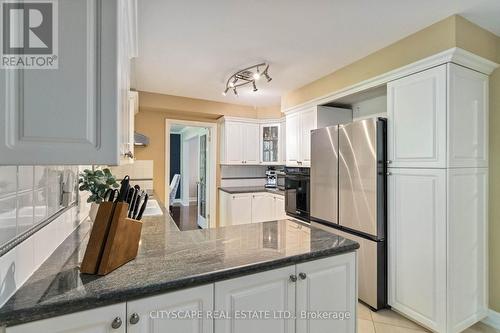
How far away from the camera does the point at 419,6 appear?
176 centimetres

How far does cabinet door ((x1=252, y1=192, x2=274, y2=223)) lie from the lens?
4.45 metres

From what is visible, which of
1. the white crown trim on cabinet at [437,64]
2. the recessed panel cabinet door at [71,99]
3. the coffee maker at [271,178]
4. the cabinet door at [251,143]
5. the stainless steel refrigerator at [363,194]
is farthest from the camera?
the coffee maker at [271,178]

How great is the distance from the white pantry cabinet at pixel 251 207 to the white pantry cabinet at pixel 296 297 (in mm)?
2840

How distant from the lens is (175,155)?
880 centimetres

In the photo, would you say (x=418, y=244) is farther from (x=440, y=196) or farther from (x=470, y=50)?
(x=470, y=50)

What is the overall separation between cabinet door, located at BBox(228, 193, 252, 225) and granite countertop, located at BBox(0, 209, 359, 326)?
8.67 feet

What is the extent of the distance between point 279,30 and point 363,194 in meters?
1.61

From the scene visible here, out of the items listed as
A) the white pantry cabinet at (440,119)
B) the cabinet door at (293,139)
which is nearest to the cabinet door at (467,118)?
the white pantry cabinet at (440,119)

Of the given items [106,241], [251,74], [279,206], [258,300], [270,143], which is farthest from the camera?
[270,143]

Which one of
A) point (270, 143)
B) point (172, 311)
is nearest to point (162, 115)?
point (270, 143)

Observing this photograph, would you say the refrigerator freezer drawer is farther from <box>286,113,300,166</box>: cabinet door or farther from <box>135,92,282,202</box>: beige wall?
<box>135,92,282,202</box>: beige wall

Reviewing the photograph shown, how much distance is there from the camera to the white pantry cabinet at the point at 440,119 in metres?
1.89

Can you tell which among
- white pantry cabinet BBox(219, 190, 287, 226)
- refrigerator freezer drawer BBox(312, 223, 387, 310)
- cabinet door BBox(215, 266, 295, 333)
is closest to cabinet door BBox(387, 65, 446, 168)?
refrigerator freezer drawer BBox(312, 223, 387, 310)

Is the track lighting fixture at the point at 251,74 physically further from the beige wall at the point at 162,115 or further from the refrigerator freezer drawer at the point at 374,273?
the refrigerator freezer drawer at the point at 374,273
